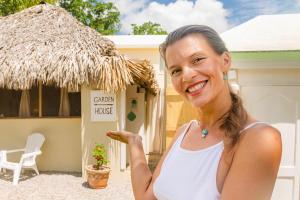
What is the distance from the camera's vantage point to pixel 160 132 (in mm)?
10500

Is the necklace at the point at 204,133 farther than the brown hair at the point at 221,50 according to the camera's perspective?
Yes

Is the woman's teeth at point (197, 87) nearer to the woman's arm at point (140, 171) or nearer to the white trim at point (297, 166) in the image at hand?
the woman's arm at point (140, 171)

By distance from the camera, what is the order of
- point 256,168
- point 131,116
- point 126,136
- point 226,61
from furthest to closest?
point 131,116
point 126,136
point 226,61
point 256,168

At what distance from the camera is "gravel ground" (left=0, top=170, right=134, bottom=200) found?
534 cm

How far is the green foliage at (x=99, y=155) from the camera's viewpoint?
5.88 metres

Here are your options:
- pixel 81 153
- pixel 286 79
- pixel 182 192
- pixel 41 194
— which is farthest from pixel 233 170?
pixel 81 153

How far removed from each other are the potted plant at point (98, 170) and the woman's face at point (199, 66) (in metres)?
4.95

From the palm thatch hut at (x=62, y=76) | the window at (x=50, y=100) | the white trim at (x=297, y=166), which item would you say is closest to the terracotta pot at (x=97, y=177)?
the palm thatch hut at (x=62, y=76)

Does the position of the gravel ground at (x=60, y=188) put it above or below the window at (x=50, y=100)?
below

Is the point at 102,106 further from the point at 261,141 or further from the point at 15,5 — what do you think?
the point at 15,5

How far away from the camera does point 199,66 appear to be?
1099mm

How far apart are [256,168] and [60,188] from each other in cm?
551

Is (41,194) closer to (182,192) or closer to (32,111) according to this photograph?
(32,111)

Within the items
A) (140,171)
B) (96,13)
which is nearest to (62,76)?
(140,171)
